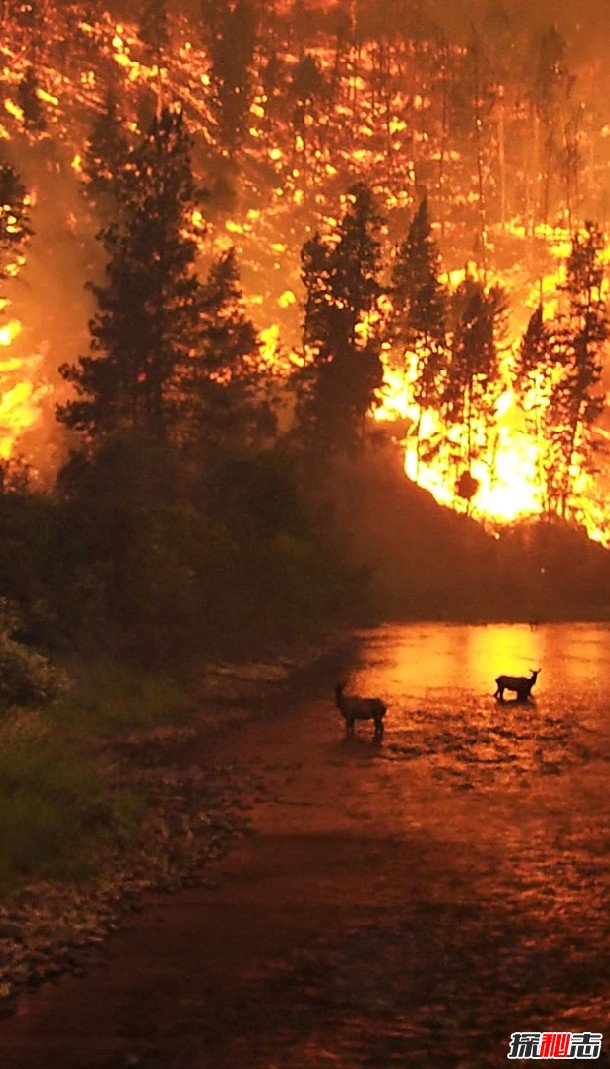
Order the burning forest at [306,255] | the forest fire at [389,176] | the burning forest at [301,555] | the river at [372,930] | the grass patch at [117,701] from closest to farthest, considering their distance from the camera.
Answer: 1. the river at [372,930]
2. the burning forest at [301,555]
3. the grass patch at [117,701]
4. the burning forest at [306,255]
5. the forest fire at [389,176]

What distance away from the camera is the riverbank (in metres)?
14.0

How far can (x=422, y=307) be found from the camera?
273ft

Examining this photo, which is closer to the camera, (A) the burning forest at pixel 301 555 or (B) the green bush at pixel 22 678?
(A) the burning forest at pixel 301 555

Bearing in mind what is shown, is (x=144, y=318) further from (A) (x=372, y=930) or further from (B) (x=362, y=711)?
(A) (x=372, y=930)

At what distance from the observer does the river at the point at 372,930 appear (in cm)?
1118

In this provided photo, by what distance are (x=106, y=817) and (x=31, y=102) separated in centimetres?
9258

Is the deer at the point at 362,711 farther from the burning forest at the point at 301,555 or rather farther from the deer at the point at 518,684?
the deer at the point at 518,684

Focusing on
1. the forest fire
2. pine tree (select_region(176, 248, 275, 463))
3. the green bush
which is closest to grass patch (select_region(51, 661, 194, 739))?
the green bush

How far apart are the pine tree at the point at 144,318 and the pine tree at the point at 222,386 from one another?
1504mm

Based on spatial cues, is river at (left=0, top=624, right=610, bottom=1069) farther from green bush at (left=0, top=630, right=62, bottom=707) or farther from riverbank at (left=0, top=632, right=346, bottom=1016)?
green bush at (left=0, top=630, right=62, bottom=707)

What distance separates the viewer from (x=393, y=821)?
19.4 m

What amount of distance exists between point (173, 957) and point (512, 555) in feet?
230

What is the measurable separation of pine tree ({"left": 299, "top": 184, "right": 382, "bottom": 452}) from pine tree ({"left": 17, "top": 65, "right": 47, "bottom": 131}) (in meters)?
33.2

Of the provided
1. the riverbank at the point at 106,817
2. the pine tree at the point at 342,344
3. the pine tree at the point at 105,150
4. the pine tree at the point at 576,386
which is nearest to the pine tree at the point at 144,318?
the pine tree at the point at 342,344
